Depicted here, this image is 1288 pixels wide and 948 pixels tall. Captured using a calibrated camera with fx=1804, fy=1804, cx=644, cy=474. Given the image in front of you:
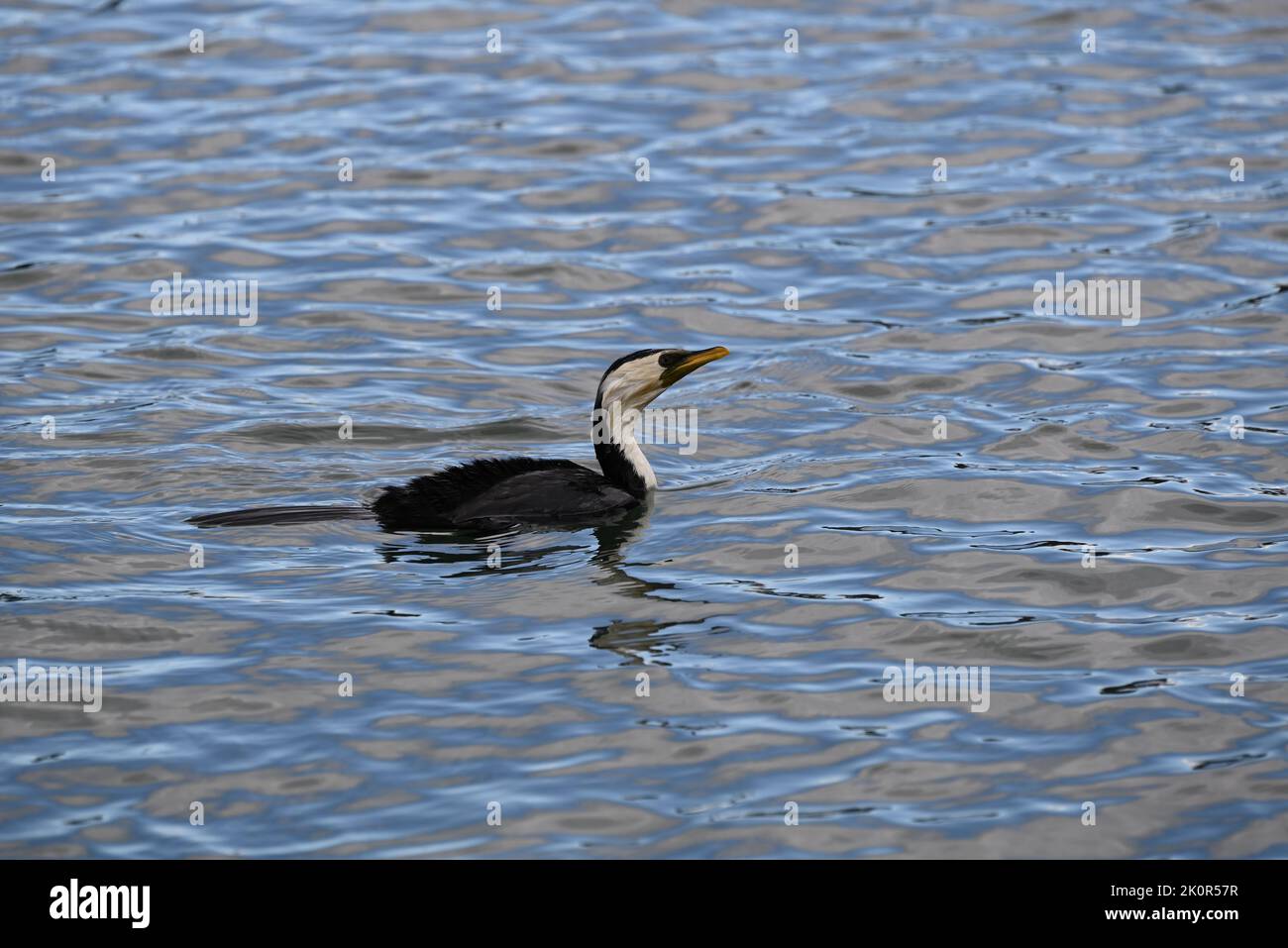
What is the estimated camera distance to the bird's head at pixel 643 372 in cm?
1102

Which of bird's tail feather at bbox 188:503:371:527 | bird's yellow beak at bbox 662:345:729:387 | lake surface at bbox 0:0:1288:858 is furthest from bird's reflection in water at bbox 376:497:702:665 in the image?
→ bird's yellow beak at bbox 662:345:729:387

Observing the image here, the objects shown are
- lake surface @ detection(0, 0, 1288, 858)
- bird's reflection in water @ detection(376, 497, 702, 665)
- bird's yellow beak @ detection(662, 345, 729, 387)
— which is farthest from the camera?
bird's yellow beak @ detection(662, 345, 729, 387)

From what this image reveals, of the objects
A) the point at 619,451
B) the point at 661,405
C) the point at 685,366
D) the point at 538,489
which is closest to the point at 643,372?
the point at 685,366

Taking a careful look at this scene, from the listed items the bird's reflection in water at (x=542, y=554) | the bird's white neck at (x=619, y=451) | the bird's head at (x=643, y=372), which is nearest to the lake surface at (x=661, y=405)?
the bird's reflection in water at (x=542, y=554)

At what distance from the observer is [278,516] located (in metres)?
10.5

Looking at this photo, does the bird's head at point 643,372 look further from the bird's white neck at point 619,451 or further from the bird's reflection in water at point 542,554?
the bird's reflection in water at point 542,554

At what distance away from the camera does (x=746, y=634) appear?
30.8ft

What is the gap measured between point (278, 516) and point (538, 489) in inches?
59.7

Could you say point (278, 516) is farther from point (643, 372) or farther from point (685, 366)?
point (685, 366)

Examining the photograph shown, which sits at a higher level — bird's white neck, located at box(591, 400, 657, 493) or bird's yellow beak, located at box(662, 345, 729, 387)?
bird's yellow beak, located at box(662, 345, 729, 387)

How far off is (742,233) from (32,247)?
6456 millimetres

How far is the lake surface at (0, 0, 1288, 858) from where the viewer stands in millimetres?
7973

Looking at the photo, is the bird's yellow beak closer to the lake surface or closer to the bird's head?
the bird's head
